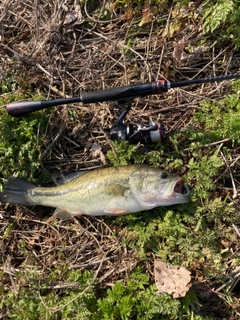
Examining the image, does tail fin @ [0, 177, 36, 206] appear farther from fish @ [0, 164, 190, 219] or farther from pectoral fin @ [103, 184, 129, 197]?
pectoral fin @ [103, 184, 129, 197]

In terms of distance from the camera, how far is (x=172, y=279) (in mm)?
4254

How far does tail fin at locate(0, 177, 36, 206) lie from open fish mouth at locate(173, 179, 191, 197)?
1.71 m

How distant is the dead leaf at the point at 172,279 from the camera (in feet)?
13.7

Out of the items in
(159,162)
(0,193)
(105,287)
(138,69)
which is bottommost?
(105,287)

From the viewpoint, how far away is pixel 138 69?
Result: 5.11m

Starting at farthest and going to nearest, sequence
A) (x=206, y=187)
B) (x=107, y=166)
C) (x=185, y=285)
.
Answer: (x=107, y=166)
(x=206, y=187)
(x=185, y=285)

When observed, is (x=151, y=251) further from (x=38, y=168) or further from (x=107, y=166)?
(x=38, y=168)

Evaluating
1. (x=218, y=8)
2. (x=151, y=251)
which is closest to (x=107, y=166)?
(x=151, y=251)

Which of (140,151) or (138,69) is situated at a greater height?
(138,69)

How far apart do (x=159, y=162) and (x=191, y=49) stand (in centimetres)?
158

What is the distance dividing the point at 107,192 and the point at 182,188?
0.86 m

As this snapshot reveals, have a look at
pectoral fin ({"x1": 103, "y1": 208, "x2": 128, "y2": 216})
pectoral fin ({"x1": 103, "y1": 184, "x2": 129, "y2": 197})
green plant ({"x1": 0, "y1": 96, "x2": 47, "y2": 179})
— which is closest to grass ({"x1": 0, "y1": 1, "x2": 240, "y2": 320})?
green plant ({"x1": 0, "y1": 96, "x2": 47, "y2": 179})

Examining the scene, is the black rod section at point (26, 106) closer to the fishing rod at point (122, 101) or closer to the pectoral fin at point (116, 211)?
the fishing rod at point (122, 101)

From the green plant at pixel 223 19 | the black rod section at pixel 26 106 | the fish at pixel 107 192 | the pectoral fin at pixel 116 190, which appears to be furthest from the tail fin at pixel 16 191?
the green plant at pixel 223 19
